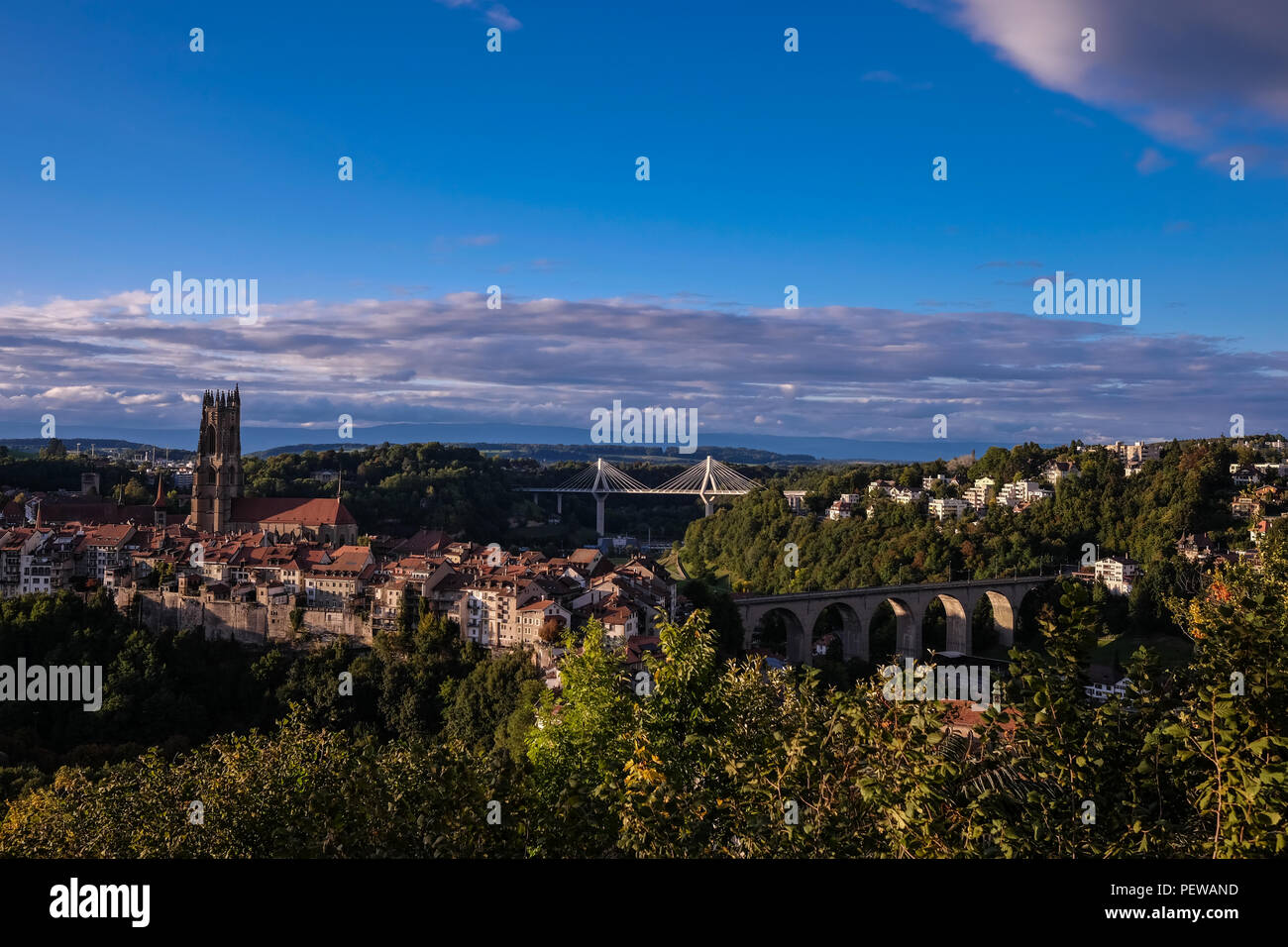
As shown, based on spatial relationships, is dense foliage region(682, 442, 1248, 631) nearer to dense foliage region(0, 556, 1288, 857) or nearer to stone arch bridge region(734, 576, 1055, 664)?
stone arch bridge region(734, 576, 1055, 664)

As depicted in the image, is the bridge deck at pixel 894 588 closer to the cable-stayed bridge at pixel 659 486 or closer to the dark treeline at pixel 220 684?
the dark treeline at pixel 220 684

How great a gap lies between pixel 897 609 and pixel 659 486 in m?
45.9

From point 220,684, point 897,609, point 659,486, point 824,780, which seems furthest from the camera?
point 659,486

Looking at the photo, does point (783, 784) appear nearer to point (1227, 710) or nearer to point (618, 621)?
point (1227, 710)

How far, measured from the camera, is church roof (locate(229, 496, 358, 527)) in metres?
40.0

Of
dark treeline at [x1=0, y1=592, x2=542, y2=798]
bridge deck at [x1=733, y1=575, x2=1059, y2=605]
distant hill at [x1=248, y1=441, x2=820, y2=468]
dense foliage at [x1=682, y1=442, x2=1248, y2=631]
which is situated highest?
distant hill at [x1=248, y1=441, x2=820, y2=468]

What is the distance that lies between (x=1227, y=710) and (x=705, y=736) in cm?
367

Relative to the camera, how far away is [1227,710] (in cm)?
361

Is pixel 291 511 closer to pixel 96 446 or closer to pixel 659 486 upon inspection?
pixel 659 486

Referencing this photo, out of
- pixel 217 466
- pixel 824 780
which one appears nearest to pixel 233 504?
pixel 217 466

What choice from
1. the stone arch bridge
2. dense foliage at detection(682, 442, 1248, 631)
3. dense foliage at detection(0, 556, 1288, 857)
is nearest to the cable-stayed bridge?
dense foliage at detection(682, 442, 1248, 631)

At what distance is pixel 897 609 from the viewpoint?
112 ft

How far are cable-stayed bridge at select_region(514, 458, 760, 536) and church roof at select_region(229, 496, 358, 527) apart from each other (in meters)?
26.4
